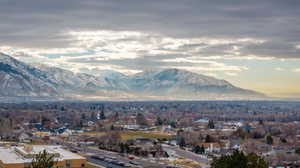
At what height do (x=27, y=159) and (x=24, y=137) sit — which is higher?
(x=24, y=137)

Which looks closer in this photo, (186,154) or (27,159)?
(27,159)

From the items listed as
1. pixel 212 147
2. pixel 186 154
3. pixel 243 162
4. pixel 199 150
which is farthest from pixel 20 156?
pixel 212 147

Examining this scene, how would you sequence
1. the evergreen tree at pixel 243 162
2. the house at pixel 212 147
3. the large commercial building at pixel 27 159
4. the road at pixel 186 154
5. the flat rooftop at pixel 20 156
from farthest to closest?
the house at pixel 212 147 → the road at pixel 186 154 → the flat rooftop at pixel 20 156 → the large commercial building at pixel 27 159 → the evergreen tree at pixel 243 162

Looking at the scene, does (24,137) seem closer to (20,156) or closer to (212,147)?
(212,147)

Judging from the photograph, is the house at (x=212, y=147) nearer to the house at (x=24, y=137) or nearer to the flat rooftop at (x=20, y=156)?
the flat rooftop at (x=20, y=156)

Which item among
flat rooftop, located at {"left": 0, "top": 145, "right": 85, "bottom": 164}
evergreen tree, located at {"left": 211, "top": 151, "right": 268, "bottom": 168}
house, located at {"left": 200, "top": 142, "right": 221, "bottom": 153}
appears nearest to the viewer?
evergreen tree, located at {"left": 211, "top": 151, "right": 268, "bottom": 168}

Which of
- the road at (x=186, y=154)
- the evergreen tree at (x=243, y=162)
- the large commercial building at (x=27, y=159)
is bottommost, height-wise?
the road at (x=186, y=154)

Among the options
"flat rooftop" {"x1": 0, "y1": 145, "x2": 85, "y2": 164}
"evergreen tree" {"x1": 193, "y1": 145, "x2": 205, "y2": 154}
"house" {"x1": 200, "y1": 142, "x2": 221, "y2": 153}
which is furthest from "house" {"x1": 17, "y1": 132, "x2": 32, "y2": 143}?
"house" {"x1": 200, "y1": 142, "x2": 221, "y2": 153}

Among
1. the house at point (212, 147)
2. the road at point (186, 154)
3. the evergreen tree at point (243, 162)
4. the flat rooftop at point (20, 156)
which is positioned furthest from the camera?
the house at point (212, 147)

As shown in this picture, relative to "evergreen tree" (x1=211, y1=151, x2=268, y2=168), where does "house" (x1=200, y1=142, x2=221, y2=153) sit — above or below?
below

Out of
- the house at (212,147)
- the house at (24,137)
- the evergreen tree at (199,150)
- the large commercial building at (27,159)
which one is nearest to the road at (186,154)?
the evergreen tree at (199,150)

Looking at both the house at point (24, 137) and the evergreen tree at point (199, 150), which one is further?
the house at point (24, 137)

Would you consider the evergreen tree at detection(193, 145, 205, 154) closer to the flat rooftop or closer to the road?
the road

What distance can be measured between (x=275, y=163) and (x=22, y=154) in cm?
3073
